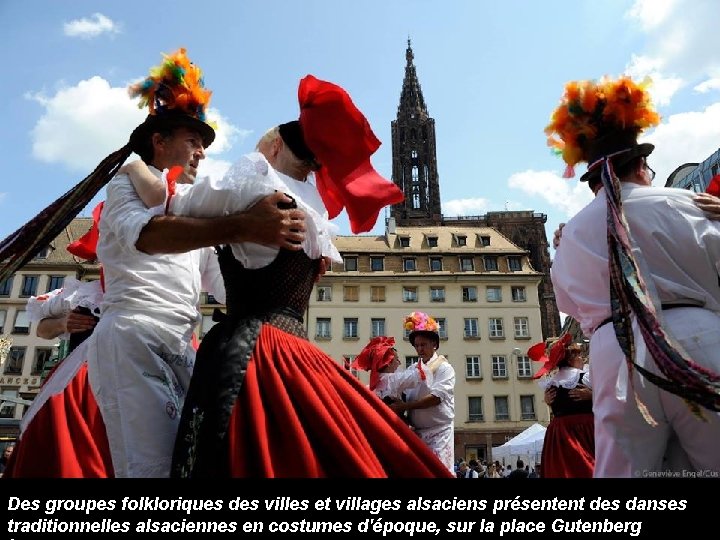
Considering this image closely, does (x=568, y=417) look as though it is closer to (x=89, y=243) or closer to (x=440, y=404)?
(x=440, y=404)

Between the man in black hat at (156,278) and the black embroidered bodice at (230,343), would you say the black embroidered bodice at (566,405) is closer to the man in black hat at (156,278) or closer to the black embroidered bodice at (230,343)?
the man in black hat at (156,278)

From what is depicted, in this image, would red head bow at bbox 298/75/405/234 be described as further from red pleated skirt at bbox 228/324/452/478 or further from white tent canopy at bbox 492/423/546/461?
white tent canopy at bbox 492/423/546/461

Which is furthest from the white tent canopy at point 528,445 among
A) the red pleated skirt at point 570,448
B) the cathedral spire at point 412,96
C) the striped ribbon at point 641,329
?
the cathedral spire at point 412,96

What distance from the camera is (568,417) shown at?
17.9 ft

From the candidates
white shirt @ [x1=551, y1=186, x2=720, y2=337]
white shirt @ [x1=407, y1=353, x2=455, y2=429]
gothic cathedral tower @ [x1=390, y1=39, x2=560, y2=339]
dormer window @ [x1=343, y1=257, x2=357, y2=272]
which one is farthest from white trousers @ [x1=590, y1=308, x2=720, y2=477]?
gothic cathedral tower @ [x1=390, y1=39, x2=560, y2=339]

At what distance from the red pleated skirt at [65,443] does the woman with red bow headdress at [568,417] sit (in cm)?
382

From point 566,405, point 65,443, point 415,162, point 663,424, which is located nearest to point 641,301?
point 663,424

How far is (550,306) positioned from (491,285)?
1015 inches

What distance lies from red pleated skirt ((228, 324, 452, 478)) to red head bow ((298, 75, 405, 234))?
2.46 feet

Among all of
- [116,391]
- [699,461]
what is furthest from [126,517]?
[699,461]

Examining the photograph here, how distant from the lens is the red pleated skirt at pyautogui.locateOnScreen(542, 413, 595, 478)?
505 centimetres

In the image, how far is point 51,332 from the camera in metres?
3.72

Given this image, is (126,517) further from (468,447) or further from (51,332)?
(468,447)

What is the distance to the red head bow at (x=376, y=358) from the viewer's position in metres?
7.34
